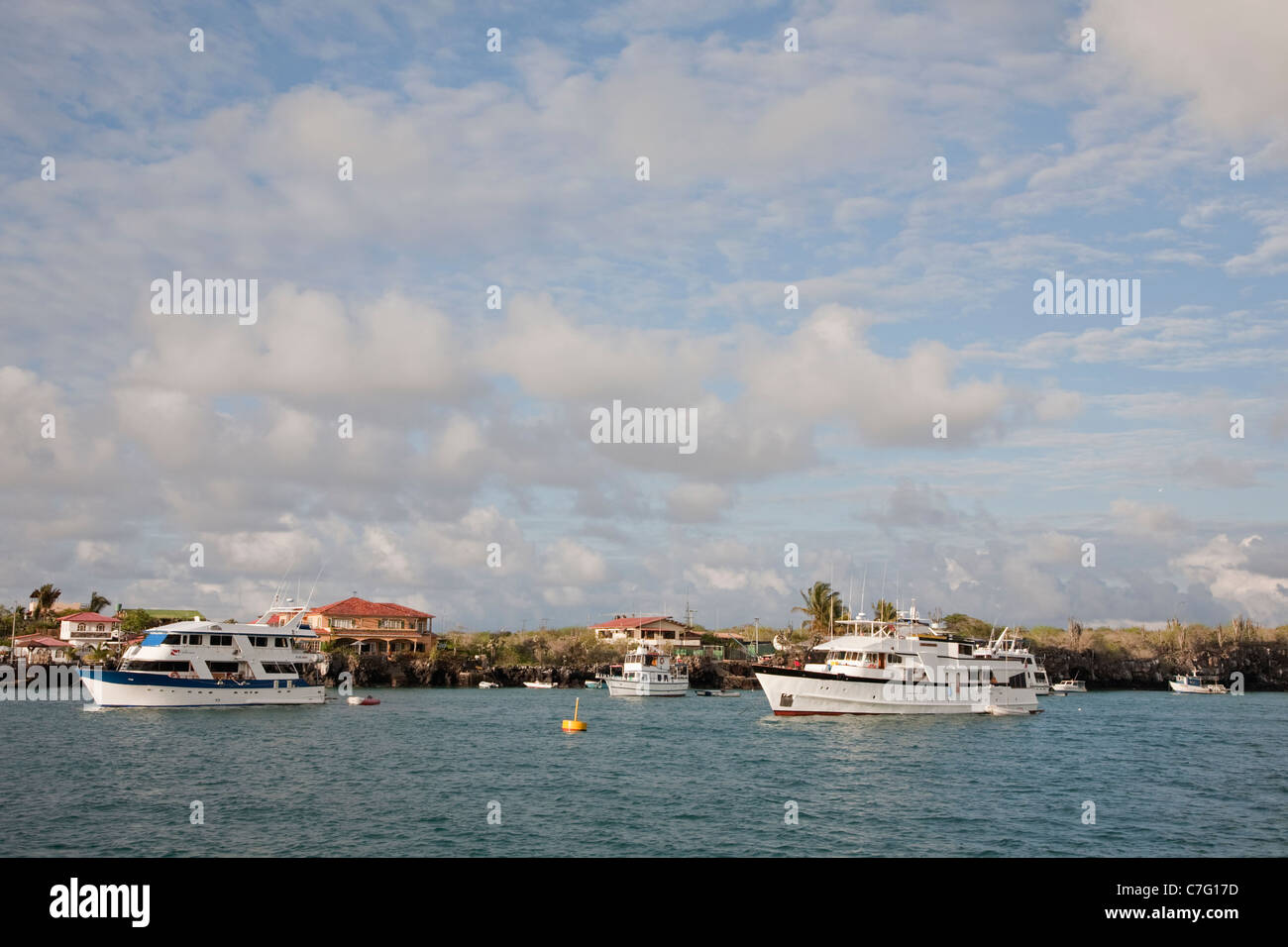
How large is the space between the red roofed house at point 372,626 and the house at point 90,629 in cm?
2796

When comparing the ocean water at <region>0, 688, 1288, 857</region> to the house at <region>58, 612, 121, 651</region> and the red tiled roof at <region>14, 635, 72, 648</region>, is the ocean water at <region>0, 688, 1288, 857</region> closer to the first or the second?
the red tiled roof at <region>14, 635, 72, 648</region>

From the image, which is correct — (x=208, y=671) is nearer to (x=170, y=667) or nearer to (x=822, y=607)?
(x=170, y=667)

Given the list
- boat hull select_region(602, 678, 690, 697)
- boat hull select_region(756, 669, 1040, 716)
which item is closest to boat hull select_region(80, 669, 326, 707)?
boat hull select_region(756, 669, 1040, 716)

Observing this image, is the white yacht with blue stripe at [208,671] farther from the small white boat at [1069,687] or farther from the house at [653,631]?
the small white boat at [1069,687]

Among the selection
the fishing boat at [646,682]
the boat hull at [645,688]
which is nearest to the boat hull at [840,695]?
the boat hull at [645,688]

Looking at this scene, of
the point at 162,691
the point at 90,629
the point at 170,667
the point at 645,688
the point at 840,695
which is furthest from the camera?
the point at 90,629

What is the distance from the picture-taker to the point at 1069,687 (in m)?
136

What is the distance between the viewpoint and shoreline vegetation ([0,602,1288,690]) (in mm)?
111062

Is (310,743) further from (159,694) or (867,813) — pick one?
(867,813)

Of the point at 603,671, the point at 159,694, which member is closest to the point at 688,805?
the point at 159,694

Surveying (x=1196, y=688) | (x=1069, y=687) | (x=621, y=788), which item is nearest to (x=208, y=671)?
(x=621, y=788)

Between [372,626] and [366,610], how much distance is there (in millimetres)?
2388
